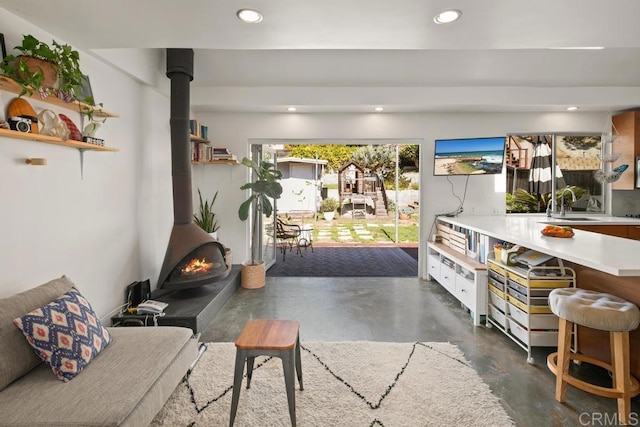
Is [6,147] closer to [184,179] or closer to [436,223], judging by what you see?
[184,179]

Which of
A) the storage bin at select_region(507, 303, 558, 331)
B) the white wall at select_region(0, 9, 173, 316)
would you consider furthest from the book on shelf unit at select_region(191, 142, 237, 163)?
the storage bin at select_region(507, 303, 558, 331)

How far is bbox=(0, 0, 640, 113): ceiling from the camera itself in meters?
1.95

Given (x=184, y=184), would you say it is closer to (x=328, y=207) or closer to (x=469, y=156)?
(x=469, y=156)

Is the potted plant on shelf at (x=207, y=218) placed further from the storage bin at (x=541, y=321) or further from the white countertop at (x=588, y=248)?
the storage bin at (x=541, y=321)

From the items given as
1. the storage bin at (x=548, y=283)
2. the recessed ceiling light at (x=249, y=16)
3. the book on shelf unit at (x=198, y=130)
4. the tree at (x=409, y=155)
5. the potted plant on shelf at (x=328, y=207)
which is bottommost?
the storage bin at (x=548, y=283)

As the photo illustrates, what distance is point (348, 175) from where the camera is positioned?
9.13m

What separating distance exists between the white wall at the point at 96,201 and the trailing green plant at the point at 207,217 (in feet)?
1.43

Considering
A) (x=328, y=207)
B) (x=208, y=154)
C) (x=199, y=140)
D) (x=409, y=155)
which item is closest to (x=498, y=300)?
(x=208, y=154)

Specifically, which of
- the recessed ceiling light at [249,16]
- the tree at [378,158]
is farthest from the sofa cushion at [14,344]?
the tree at [378,158]

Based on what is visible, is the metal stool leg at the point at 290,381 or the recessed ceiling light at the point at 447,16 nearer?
the metal stool leg at the point at 290,381

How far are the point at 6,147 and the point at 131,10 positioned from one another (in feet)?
3.67

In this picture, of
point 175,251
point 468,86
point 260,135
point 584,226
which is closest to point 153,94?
point 260,135

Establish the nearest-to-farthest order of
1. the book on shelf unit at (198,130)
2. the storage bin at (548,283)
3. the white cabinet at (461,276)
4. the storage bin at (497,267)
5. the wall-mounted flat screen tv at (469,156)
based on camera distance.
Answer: the storage bin at (548,283) < the storage bin at (497,267) < the white cabinet at (461,276) < the book on shelf unit at (198,130) < the wall-mounted flat screen tv at (469,156)

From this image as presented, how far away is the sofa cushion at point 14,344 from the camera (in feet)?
4.97
